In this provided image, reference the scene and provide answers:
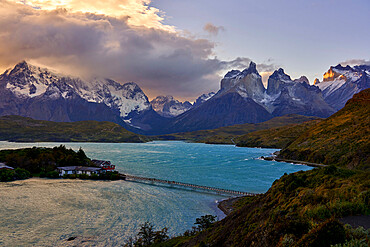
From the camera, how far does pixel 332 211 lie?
846 inches

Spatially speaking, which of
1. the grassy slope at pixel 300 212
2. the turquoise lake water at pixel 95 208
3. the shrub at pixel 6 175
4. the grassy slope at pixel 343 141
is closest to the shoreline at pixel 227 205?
the turquoise lake water at pixel 95 208

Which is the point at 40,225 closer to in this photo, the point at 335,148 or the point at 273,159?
the point at 335,148

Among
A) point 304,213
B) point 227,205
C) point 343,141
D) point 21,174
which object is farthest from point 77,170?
point 343,141

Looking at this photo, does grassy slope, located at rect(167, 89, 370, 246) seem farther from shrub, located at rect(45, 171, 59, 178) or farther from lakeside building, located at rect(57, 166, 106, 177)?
shrub, located at rect(45, 171, 59, 178)

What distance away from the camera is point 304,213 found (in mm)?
23375

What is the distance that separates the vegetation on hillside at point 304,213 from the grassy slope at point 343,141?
88.6m

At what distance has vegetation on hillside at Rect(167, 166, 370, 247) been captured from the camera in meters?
15.1

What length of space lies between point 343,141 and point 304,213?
133189 millimetres

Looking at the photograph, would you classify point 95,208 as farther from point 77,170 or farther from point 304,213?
point 304,213

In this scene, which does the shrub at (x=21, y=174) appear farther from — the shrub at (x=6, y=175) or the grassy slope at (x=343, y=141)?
the grassy slope at (x=343, y=141)

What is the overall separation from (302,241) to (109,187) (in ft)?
315

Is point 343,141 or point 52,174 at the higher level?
point 343,141

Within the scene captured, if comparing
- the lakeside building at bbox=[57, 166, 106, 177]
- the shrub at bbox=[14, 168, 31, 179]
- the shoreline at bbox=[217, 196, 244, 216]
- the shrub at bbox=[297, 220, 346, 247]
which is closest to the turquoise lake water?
the shoreline at bbox=[217, 196, 244, 216]

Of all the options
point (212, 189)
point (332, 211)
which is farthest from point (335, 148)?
point (332, 211)
